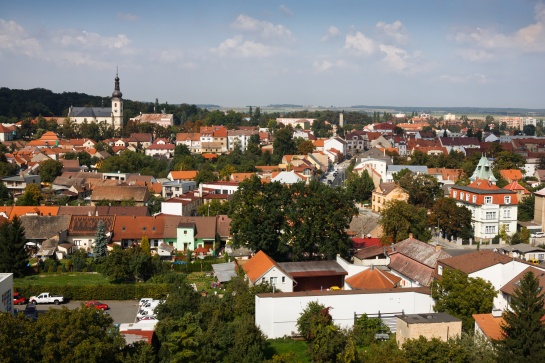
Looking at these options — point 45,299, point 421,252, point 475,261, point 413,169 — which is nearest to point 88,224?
point 45,299

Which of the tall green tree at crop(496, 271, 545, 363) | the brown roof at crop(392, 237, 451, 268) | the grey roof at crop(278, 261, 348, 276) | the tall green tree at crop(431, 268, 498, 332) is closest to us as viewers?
the tall green tree at crop(496, 271, 545, 363)

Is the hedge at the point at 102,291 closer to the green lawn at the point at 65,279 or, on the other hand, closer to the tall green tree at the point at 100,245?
the green lawn at the point at 65,279

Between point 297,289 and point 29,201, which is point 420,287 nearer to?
point 297,289

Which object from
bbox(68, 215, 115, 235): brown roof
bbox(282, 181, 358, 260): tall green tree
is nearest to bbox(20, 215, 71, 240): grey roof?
bbox(68, 215, 115, 235): brown roof

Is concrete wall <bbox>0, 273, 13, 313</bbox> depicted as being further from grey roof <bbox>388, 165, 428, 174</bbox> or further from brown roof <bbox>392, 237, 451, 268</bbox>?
grey roof <bbox>388, 165, 428, 174</bbox>

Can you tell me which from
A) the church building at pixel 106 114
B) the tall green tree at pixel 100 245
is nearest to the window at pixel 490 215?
the tall green tree at pixel 100 245
